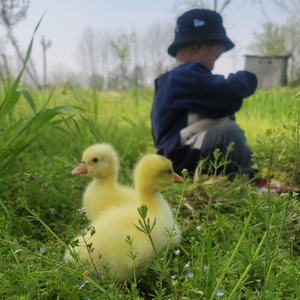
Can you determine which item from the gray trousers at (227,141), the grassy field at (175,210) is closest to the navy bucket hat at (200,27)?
the gray trousers at (227,141)

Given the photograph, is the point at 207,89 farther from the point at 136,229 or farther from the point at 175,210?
the point at 136,229

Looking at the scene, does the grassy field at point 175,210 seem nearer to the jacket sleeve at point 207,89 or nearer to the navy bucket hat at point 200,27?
the jacket sleeve at point 207,89

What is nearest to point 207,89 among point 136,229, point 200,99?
point 200,99

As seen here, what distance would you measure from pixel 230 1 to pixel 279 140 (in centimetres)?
166

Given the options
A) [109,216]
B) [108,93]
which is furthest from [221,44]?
[108,93]

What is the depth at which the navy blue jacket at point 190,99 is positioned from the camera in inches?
69.9

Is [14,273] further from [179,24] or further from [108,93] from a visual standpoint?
[108,93]

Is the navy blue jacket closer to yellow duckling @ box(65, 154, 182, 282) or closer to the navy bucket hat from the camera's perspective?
the navy bucket hat

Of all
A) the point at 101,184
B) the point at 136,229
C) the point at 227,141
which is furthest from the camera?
the point at 227,141

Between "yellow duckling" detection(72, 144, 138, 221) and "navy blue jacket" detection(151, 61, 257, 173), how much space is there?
0.72m

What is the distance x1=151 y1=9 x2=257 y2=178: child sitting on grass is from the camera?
1777mm

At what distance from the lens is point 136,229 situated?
908mm

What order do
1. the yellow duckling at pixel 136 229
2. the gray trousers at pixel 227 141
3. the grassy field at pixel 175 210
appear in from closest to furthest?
the grassy field at pixel 175 210 < the yellow duckling at pixel 136 229 < the gray trousers at pixel 227 141

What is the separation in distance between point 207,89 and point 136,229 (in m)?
1.14
